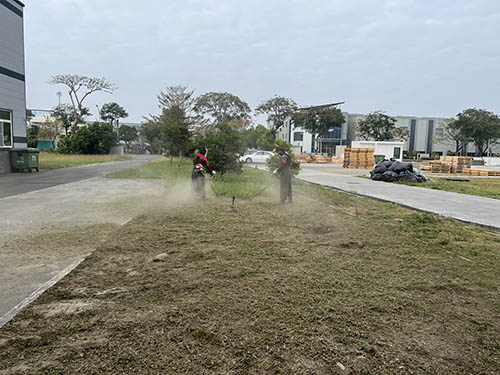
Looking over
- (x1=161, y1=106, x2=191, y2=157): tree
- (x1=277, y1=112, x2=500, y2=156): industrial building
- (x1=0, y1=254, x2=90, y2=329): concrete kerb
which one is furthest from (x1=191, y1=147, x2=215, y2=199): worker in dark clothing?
(x1=277, y1=112, x2=500, y2=156): industrial building

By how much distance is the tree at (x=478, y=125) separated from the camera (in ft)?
186

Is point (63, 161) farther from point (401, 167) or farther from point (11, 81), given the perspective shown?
point (401, 167)

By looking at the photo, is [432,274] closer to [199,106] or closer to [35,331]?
[35,331]

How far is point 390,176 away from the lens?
16531mm

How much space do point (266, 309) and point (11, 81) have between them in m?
19.7

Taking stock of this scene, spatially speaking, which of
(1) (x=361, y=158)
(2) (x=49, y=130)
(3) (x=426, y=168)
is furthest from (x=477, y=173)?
(2) (x=49, y=130)

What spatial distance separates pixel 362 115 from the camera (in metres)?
80.0

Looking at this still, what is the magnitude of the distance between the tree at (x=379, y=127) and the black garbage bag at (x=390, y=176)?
2053 inches

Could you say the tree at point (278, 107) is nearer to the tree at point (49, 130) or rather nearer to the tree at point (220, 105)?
the tree at point (220, 105)

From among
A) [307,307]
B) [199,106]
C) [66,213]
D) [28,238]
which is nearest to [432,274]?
[307,307]

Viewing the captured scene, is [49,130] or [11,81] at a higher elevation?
[11,81]

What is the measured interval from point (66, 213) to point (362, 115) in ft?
262

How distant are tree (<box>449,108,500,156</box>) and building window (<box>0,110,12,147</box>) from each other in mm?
62376

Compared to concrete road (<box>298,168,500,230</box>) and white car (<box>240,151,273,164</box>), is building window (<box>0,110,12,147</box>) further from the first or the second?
white car (<box>240,151,273,164</box>)
